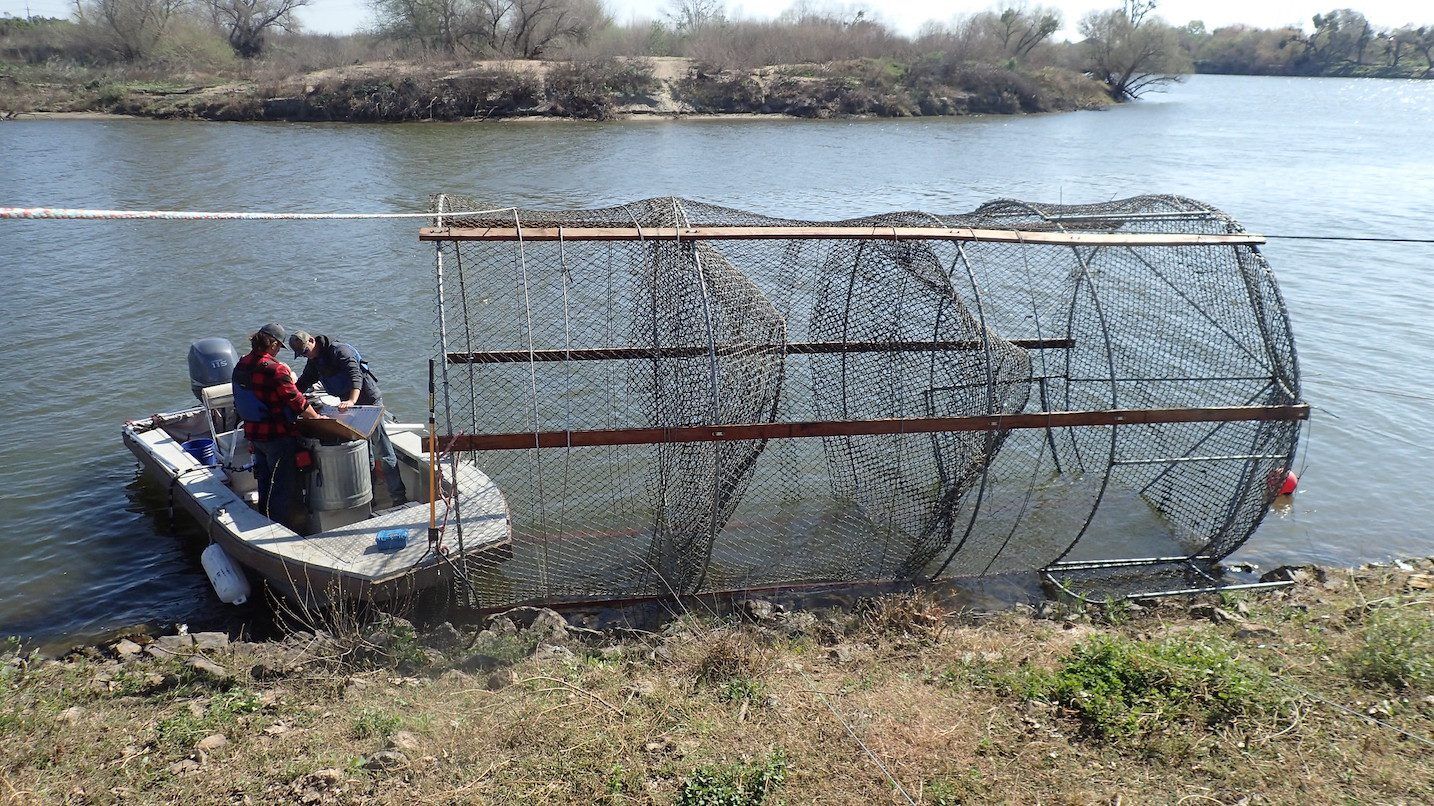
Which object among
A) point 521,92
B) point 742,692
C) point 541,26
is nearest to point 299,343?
point 742,692

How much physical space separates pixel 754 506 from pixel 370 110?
3079cm

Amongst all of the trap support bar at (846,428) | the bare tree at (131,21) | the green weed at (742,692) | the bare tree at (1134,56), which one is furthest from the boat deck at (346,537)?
the bare tree at (1134,56)

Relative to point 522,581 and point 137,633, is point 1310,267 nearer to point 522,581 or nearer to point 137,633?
point 522,581

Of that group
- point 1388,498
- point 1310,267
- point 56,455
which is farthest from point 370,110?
point 1388,498

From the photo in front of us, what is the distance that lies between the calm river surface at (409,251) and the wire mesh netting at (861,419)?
157 centimetres

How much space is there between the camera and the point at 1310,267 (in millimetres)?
17531

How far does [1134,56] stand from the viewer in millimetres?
53719

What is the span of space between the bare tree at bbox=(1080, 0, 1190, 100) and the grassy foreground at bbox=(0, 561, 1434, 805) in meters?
55.3

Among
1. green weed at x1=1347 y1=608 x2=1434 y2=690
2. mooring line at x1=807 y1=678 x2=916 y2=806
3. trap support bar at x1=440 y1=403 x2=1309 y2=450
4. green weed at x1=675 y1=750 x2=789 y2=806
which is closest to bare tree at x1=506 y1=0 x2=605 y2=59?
trap support bar at x1=440 y1=403 x2=1309 y2=450

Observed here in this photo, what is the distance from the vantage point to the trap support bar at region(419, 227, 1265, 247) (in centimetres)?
621

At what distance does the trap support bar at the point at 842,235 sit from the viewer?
245 inches

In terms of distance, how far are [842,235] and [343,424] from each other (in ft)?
12.3

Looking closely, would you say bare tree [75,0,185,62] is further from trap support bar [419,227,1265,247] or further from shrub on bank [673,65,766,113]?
trap support bar [419,227,1265,247]

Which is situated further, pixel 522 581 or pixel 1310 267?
pixel 1310 267
